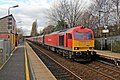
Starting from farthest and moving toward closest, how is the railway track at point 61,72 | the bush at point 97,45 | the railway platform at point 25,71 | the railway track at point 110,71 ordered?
1. the bush at point 97,45
2. the railway track at point 110,71
3. the railway track at point 61,72
4. the railway platform at point 25,71

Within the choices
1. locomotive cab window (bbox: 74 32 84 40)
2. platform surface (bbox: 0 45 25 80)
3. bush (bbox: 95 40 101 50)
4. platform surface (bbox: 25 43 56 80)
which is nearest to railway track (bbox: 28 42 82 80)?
platform surface (bbox: 25 43 56 80)

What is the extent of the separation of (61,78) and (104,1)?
40.1m

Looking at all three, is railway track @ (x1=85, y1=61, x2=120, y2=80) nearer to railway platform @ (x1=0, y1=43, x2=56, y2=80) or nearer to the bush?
railway platform @ (x1=0, y1=43, x2=56, y2=80)

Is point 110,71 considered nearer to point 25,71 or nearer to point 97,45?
point 25,71

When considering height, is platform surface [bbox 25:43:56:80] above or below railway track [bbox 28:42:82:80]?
above

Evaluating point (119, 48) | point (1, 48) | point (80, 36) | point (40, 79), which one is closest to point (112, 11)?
point (119, 48)

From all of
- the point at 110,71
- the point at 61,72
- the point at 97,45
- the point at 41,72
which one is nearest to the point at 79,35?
the point at 110,71

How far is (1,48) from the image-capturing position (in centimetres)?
1900

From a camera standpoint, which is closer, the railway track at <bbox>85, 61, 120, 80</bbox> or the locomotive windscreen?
the railway track at <bbox>85, 61, 120, 80</bbox>

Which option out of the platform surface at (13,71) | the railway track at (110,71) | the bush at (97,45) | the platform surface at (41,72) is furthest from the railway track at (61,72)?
the bush at (97,45)

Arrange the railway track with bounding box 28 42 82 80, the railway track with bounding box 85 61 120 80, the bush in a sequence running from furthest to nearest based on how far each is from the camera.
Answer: the bush < the railway track with bounding box 85 61 120 80 < the railway track with bounding box 28 42 82 80

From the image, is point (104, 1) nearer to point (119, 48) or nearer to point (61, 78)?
point (119, 48)

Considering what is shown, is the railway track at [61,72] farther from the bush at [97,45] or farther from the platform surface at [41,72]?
the bush at [97,45]

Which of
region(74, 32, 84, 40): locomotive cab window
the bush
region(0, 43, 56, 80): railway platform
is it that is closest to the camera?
region(0, 43, 56, 80): railway platform
